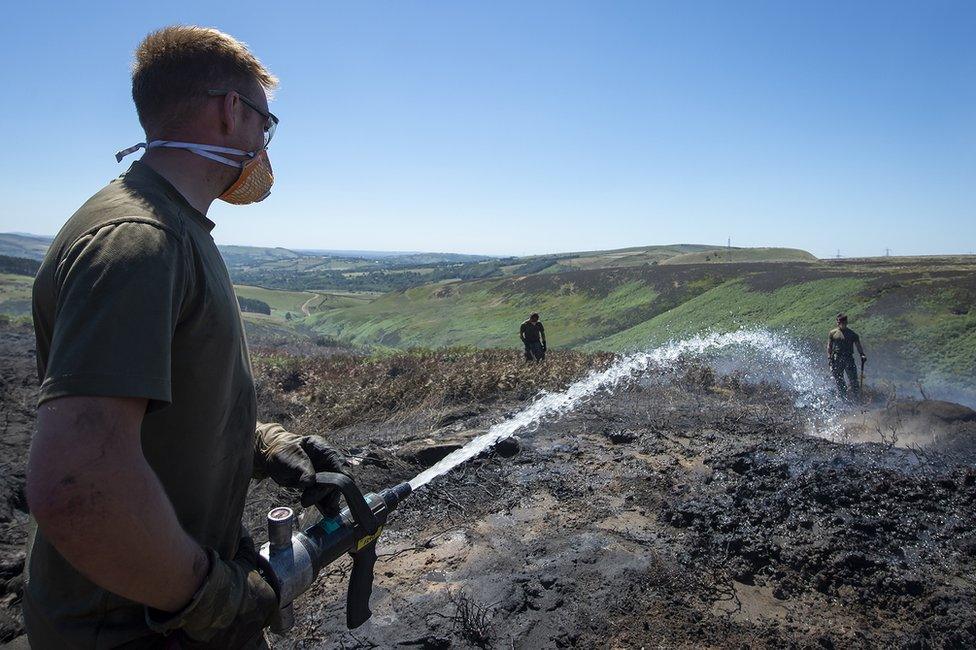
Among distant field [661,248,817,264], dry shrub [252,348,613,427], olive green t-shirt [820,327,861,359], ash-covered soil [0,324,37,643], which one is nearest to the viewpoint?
ash-covered soil [0,324,37,643]

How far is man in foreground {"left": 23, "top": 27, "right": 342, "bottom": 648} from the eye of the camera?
45.6 inches

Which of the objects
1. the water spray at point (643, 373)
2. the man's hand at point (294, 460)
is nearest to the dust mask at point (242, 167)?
the man's hand at point (294, 460)

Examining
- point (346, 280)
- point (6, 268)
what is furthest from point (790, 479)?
point (346, 280)

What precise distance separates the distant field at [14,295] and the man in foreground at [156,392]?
35616 millimetres

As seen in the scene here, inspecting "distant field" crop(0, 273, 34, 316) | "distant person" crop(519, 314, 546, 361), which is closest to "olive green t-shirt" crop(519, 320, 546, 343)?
"distant person" crop(519, 314, 546, 361)

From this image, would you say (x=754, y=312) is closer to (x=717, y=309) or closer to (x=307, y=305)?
(x=717, y=309)

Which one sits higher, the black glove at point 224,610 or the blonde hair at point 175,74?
the blonde hair at point 175,74

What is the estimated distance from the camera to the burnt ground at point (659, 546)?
3654 millimetres

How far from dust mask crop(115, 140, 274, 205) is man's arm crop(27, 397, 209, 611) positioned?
2.80ft

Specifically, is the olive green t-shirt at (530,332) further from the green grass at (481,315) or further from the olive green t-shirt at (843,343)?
the green grass at (481,315)

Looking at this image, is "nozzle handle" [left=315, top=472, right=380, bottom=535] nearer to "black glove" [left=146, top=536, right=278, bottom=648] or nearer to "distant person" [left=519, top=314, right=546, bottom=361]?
"black glove" [left=146, top=536, right=278, bottom=648]

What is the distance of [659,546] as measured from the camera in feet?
15.0

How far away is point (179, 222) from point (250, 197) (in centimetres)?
76

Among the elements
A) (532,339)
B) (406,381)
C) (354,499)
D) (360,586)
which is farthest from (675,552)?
(532,339)
